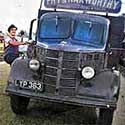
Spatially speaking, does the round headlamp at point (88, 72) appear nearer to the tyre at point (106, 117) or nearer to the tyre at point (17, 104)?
the tyre at point (106, 117)

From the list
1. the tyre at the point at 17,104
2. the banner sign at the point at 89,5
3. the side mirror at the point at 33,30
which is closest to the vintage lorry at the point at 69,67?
the tyre at the point at 17,104

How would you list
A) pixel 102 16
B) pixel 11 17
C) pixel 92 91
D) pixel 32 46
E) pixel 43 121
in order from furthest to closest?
1. pixel 11 17
2. pixel 102 16
3. pixel 32 46
4. pixel 43 121
5. pixel 92 91

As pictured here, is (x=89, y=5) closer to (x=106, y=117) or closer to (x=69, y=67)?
(x=69, y=67)

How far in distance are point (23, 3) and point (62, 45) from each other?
19902mm

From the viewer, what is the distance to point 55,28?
9.56 m

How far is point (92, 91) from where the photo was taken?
319 inches

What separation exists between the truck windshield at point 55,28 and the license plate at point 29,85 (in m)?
1.39

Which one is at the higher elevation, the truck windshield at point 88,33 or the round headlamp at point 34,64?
the truck windshield at point 88,33

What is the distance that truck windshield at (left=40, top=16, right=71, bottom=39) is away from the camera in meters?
9.38

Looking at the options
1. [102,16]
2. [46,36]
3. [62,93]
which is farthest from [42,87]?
[102,16]

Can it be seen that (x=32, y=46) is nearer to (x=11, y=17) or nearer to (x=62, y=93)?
(x=62, y=93)

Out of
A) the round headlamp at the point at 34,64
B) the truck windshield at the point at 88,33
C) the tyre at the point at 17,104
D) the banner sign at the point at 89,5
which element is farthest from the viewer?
the banner sign at the point at 89,5

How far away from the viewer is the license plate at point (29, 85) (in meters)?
8.30

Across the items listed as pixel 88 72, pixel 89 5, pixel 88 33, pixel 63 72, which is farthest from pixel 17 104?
pixel 89 5
